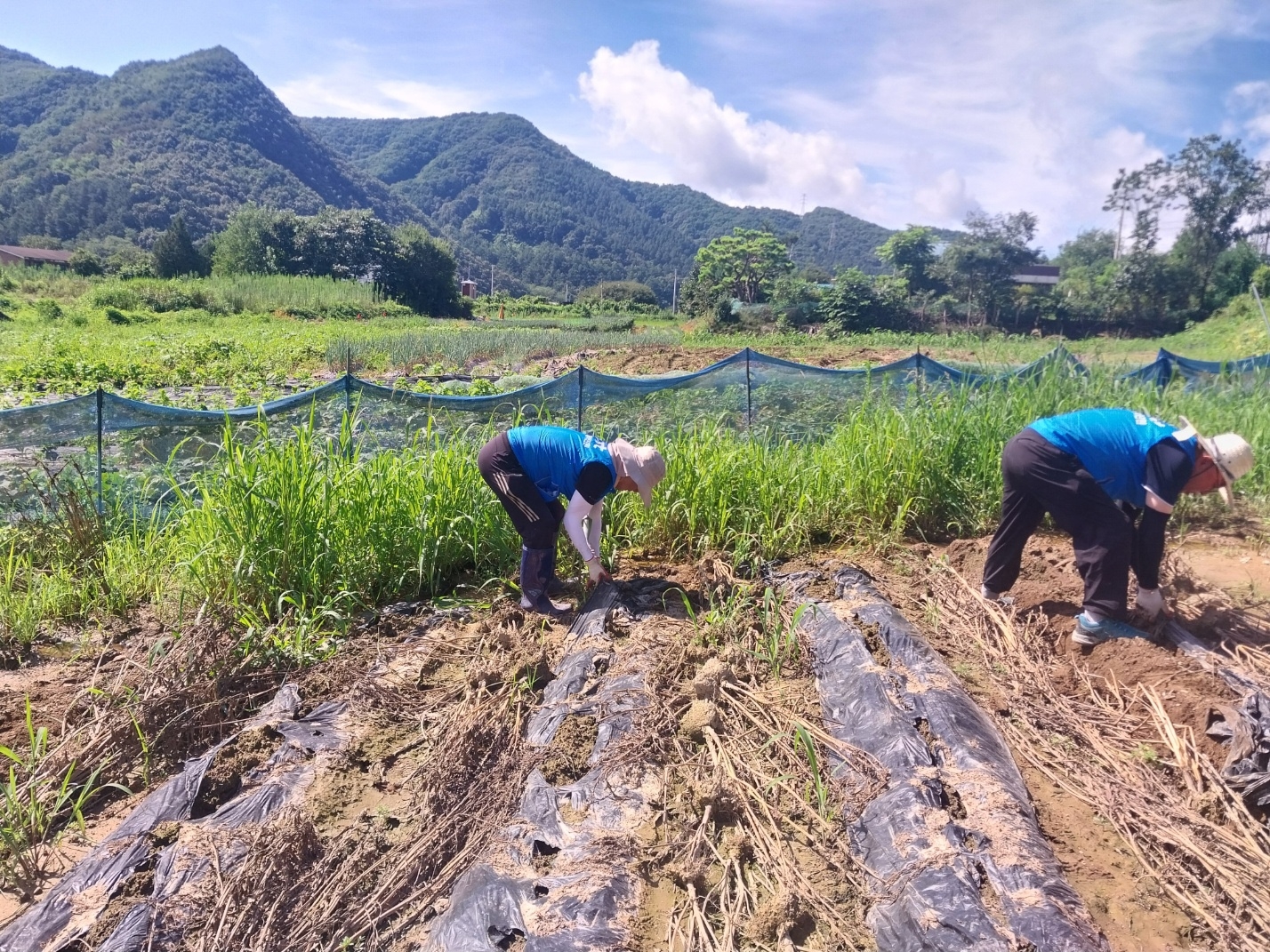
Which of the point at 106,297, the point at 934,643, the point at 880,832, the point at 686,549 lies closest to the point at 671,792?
the point at 880,832

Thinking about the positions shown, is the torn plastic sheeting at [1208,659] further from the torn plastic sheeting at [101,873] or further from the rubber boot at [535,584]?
the torn plastic sheeting at [101,873]

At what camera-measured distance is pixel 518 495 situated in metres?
3.63

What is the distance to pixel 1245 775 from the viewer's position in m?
2.34

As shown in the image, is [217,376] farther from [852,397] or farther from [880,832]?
[880,832]

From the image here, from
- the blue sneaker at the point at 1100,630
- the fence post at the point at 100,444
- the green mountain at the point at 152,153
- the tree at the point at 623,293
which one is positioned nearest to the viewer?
the blue sneaker at the point at 1100,630

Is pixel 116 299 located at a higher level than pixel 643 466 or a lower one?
lower

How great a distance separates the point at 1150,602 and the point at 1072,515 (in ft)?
1.56

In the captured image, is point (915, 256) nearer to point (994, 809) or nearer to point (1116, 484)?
point (1116, 484)

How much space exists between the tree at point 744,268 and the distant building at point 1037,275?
42.8 feet

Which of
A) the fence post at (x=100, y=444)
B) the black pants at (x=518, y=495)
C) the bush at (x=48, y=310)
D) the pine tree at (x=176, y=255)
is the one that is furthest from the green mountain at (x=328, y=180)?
the black pants at (x=518, y=495)

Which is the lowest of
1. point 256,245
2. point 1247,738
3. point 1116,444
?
point 1247,738

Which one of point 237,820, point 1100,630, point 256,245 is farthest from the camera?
→ point 256,245

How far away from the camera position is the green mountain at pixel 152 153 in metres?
69.1

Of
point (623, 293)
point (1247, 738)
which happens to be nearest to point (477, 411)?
point (1247, 738)
